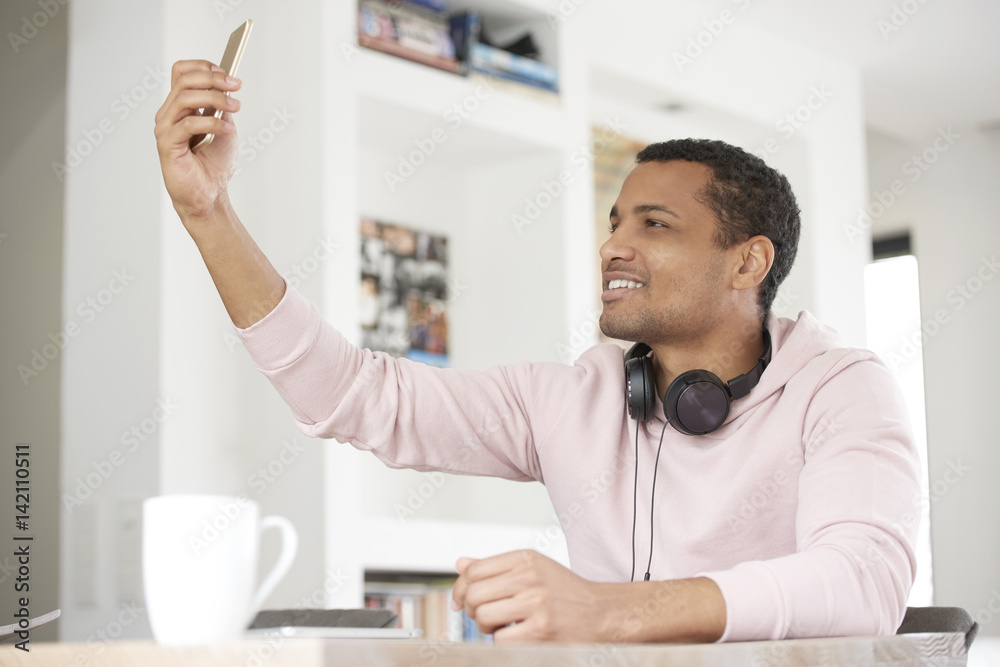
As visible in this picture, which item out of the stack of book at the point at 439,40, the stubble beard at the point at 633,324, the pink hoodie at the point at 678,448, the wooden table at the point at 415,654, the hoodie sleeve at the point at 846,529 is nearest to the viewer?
the wooden table at the point at 415,654

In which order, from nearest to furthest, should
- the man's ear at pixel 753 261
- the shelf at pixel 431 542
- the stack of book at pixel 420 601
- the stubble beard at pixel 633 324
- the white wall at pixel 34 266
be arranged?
the stubble beard at pixel 633 324, the man's ear at pixel 753 261, the white wall at pixel 34 266, the shelf at pixel 431 542, the stack of book at pixel 420 601

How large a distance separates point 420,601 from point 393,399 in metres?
1.47

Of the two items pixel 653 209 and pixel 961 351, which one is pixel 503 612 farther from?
pixel 961 351

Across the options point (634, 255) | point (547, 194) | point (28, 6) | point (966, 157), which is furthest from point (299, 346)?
point (966, 157)

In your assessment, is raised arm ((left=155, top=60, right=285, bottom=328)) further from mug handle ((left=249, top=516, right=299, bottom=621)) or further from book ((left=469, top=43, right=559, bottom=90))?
book ((left=469, top=43, right=559, bottom=90))

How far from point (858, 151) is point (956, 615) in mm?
3575

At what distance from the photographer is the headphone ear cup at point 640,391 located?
1453mm

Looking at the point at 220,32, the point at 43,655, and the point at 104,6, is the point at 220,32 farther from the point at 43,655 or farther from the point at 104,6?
the point at 43,655

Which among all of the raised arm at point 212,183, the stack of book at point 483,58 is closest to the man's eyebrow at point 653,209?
the raised arm at point 212,183

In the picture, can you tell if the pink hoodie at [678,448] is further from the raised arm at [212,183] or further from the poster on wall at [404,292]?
the poster on wall at [404,292]

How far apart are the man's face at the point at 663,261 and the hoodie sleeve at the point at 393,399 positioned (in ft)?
0.63

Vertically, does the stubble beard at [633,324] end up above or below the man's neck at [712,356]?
above

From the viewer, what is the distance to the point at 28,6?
2.41 meters

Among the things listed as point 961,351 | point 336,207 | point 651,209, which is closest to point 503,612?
point 651,209
